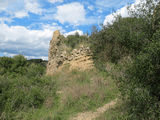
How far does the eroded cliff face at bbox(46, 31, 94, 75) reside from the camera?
486 inches

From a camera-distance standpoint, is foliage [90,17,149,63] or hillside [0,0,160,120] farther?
foliage [90,17,149,63]

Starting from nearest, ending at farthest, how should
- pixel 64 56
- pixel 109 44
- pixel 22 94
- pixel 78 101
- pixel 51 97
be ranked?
pixel 78 101 < pixel 22 94 < pixel 51 97 < pixel 109 44 < pixel 64 56

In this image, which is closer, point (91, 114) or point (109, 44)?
point (91, 114)

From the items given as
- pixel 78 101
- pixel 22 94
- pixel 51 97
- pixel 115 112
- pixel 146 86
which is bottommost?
pixel 115 112

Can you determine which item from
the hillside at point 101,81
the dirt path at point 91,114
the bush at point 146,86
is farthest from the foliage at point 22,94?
the bush at point 146,86

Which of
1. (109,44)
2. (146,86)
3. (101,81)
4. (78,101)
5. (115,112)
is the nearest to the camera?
(146,86)

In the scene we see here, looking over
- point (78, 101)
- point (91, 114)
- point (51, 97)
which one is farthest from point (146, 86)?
point (51, 97)

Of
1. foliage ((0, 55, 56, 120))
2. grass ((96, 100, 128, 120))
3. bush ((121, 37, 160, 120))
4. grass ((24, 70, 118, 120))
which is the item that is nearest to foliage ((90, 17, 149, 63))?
grass ((24, 70, 118, 120))

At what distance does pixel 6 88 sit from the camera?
892 cm

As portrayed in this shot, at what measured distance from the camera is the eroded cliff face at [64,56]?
12332 mm

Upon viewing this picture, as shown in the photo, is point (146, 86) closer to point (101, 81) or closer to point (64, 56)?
point (101, 81)

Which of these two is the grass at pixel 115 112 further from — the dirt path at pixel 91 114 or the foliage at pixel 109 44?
the foliage at pixel 109 44

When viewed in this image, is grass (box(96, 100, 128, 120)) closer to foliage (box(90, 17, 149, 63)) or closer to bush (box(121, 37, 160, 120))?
bush (box(121, 37, 160, 120))

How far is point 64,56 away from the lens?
13727 mm
